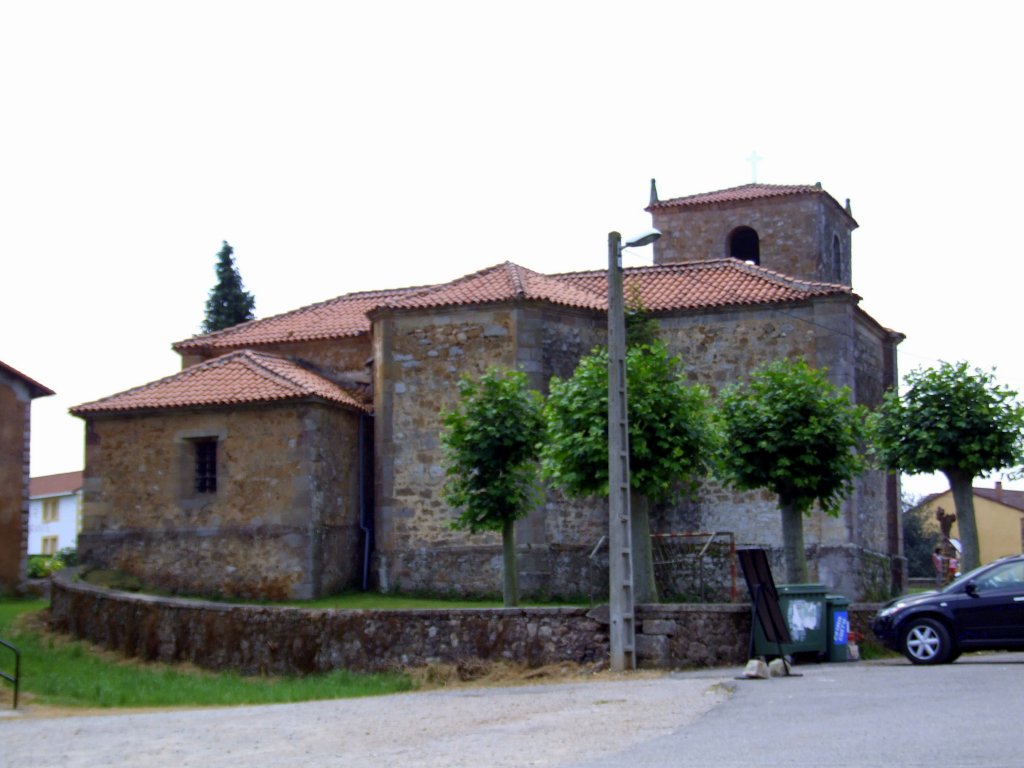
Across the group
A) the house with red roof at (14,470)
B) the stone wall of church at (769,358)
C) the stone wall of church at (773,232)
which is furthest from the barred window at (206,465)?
the stone wall of church at (773,232)

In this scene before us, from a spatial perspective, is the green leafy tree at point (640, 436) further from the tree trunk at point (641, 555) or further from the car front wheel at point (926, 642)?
the car front wheel at point (926, 642)

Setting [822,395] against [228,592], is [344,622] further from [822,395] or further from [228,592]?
[822,395]

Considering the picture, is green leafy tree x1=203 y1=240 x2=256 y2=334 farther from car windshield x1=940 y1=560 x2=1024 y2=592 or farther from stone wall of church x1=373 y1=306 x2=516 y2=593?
car windshield x1=940 y1=560 x2=1024 y2=592

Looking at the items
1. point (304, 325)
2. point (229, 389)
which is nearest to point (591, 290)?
point (304, 325)

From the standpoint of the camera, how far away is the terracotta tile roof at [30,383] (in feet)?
102

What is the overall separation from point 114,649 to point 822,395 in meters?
13.2

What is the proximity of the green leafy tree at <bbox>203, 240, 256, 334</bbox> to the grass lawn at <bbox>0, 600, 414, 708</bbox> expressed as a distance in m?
26.2

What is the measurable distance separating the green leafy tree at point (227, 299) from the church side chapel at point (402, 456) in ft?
64.7

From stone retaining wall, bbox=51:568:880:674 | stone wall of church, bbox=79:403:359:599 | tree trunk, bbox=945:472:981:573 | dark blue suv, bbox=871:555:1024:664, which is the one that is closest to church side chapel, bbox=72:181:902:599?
stone wall of church, bbox=79:403:359:599

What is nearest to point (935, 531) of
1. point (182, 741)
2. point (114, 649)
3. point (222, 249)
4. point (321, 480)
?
point (222, 249)

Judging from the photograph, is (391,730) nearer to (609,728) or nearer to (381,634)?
(609,728)

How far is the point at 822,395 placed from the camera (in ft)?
81.3

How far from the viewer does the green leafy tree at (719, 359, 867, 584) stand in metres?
24.2

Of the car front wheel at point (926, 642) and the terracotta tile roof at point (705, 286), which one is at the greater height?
the terracotta tile roof at point (705, 286)
